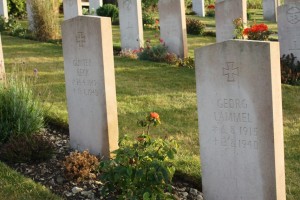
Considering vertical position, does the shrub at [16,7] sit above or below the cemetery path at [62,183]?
above

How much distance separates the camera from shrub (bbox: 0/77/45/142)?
21.6 feet

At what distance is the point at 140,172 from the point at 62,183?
1234 millimetres

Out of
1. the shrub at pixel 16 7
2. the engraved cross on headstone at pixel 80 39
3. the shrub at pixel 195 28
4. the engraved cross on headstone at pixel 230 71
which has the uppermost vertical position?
the shrub at pixel 16 7

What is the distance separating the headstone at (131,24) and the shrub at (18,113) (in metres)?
7.37

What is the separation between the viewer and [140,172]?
4754 millimetres

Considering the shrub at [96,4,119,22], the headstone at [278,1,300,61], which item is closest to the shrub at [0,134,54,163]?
the headstone at [278,1,300,61]

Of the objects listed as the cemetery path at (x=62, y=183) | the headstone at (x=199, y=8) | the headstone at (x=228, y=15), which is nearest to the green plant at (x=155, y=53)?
the headstone at (x=228, y=15)

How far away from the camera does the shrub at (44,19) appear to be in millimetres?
16641

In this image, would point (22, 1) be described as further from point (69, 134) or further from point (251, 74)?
point (251, 74)

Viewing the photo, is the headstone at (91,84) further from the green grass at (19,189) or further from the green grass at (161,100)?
the green grass at (19,189)

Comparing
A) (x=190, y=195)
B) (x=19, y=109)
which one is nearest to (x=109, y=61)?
(x=19, y=109)

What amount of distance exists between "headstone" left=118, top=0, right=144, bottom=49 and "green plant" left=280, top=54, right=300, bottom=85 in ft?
14.1

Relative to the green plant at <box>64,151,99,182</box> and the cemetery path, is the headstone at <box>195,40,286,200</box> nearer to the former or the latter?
the cemetery path

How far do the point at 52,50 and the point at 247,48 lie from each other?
1028 cm
